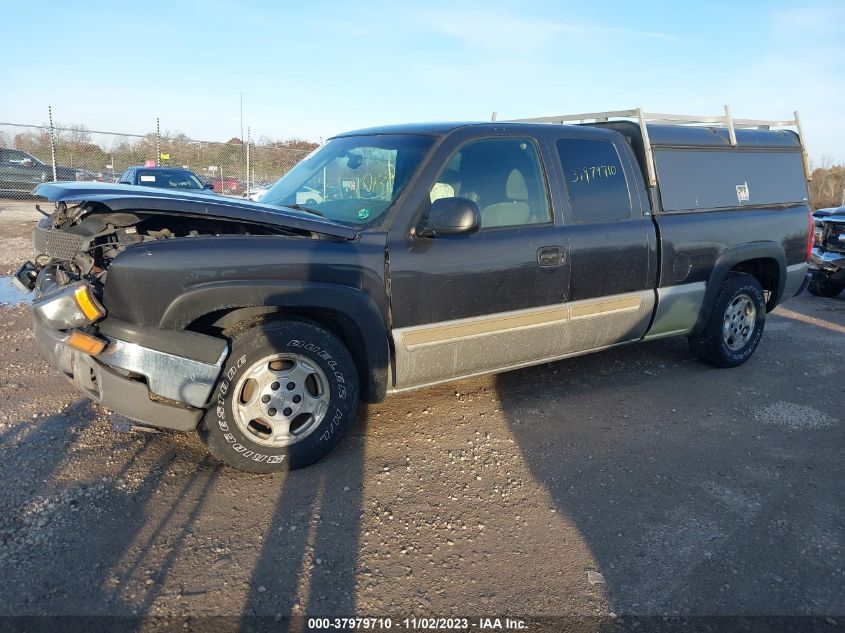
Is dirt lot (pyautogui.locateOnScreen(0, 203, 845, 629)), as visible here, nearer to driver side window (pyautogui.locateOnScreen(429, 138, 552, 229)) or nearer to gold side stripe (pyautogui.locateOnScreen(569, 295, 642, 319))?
gold side stripe (pyautogui.locateOnScreen(569, 295, 642, 319))

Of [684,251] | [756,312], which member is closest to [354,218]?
[684,251]

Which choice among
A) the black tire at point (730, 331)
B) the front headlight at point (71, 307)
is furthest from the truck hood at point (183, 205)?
the black tire at point (730, 331)

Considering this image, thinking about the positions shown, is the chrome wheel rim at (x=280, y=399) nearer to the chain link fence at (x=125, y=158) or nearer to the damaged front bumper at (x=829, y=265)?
the damaged front bumper at (x=829, y=265)

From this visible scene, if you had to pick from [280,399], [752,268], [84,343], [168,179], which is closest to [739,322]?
[752,268]

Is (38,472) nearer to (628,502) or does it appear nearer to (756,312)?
(628,502)

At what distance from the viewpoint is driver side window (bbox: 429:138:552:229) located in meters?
3.91

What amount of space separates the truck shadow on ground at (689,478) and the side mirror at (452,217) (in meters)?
1.41

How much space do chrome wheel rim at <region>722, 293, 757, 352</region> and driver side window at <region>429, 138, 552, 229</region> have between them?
2273mm

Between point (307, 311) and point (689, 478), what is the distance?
7.73 ft

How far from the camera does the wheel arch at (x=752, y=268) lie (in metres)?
5.10

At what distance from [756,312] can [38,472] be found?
551 centimetres

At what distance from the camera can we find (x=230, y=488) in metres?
Answer: 3.30

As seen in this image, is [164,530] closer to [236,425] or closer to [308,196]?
[236,425]

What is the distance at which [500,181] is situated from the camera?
408 centimetres
